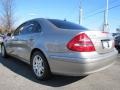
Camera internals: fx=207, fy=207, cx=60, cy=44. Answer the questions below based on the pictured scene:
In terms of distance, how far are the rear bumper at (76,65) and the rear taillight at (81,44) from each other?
0.22m

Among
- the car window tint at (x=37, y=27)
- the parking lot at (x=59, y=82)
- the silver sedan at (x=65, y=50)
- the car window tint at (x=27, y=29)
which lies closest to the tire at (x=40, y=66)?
the silver sedan at (x=65, y=50)

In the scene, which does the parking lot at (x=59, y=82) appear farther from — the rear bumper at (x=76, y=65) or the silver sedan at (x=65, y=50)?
the rear bumper at (x=76, y=65)

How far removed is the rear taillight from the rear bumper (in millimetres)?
217

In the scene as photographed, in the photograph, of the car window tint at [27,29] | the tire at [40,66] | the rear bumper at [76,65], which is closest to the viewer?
the rear bumper at [76,65]

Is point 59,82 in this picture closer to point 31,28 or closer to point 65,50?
point 65,50

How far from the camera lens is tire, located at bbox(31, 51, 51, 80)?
465cm

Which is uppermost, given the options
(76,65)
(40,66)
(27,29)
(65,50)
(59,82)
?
(27,29)

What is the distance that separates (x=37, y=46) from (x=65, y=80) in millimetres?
1040

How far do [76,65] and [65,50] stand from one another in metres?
0.39

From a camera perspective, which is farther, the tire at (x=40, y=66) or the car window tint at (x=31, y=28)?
the car window tint at (x=31, y=28)

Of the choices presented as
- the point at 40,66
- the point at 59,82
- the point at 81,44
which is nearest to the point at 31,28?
the point at 40,66

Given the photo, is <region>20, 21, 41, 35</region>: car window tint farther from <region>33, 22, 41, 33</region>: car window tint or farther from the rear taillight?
the rear taillight

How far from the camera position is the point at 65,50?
4.18m

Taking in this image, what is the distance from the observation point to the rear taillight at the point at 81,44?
404 centimetres
